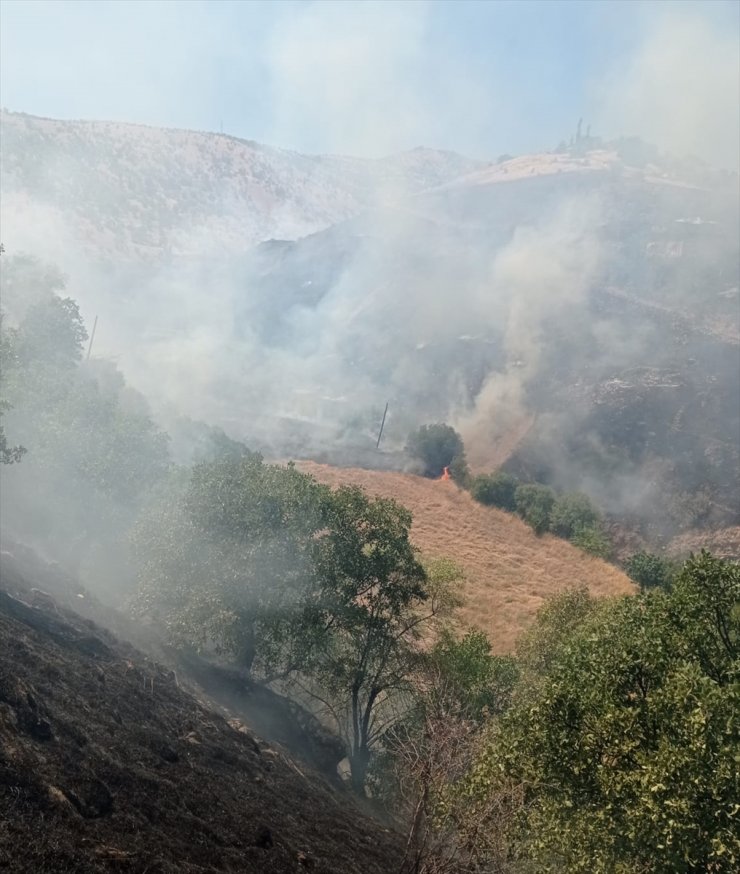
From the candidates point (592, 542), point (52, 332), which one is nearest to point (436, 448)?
point (592, 542)

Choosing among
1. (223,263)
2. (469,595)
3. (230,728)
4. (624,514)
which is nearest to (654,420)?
(624,514)

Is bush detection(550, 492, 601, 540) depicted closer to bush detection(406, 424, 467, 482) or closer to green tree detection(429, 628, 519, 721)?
bush detection(406, 424, 467, 482)

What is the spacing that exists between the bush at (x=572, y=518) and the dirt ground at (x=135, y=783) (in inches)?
1882

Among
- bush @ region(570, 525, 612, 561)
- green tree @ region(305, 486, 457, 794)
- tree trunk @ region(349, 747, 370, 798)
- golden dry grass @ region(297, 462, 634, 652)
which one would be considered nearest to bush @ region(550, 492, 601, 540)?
bush @ region(570, 525, 612, 561)

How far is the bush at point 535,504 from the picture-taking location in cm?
7394

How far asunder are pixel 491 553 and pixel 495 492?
38.6ft

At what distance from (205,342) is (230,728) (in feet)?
334

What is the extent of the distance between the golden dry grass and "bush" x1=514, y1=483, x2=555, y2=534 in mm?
1034

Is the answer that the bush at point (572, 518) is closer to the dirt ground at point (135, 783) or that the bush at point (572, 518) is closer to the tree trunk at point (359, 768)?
the tree trunk at point (359, 768)

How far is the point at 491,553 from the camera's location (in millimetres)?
67688

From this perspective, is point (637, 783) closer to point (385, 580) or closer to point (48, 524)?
point (385, 580)

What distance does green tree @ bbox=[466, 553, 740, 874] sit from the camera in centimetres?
1212

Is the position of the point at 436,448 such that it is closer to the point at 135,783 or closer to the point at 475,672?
the point at 475,672

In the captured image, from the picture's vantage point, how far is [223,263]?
17075cm
